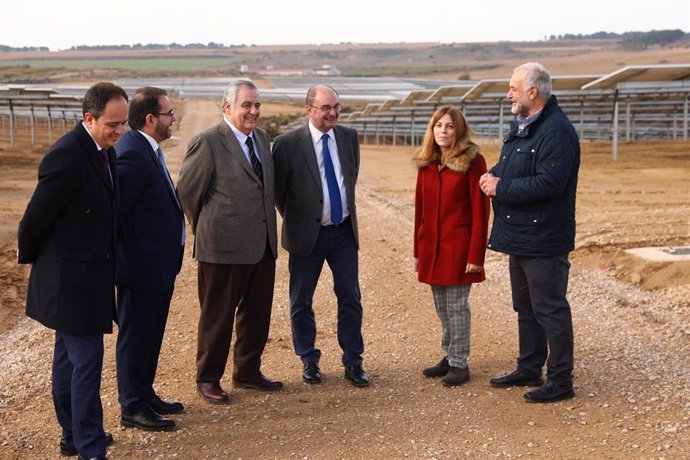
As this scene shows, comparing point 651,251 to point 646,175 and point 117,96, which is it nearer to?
point 117,96

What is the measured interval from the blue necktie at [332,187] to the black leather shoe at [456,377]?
1205 mm

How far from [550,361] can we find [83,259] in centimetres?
278

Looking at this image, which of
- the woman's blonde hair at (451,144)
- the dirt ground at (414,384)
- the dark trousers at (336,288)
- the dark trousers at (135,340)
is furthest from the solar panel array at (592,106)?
the dark trousers at (135,340)

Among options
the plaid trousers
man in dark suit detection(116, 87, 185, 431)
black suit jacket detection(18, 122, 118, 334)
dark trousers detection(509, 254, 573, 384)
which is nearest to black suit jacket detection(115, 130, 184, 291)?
man in dark suit detection(116, 87, 185, 431)

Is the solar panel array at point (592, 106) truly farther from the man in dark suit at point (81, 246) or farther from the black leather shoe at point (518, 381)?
the man in dark suit at point (81, 246)

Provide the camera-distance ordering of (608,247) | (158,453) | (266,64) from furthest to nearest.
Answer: (266,64), (608,247), (158,453)

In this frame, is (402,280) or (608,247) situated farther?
(608,247)

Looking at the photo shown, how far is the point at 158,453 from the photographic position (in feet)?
15.2

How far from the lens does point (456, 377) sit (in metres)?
5.68

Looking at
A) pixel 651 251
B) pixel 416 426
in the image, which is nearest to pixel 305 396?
pixel 416 426

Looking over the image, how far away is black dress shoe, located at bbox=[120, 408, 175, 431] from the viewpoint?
4926 mm

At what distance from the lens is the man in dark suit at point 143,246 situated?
15.9 ft

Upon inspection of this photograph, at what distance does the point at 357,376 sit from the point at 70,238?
7.23ft

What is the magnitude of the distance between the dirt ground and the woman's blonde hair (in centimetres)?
145
